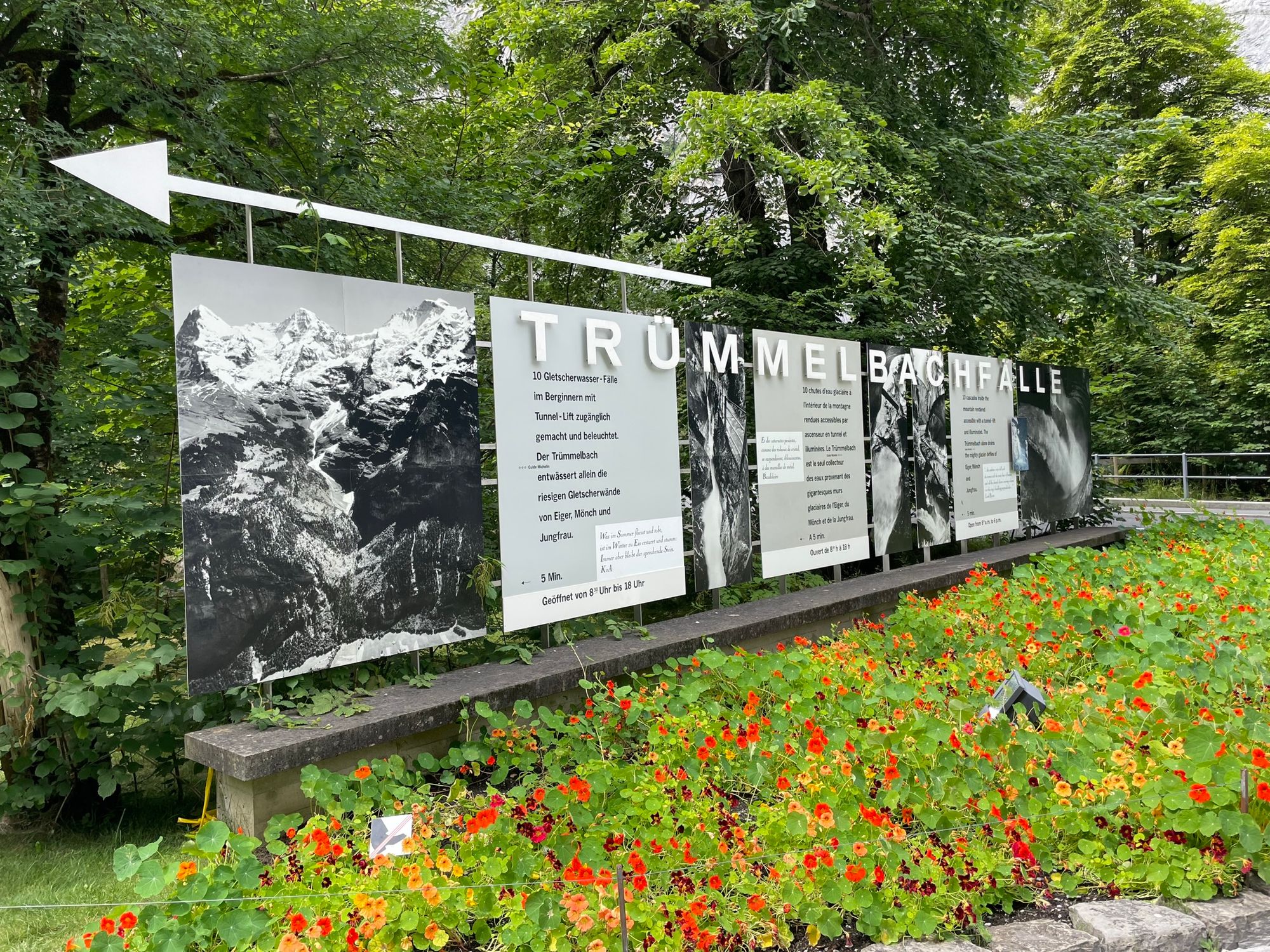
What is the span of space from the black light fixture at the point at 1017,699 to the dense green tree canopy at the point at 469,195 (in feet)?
11.6

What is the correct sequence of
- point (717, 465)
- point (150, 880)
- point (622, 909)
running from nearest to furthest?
point (622, 909), point (150, 880), point (717, 465)

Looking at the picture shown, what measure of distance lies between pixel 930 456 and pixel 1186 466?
644 inches

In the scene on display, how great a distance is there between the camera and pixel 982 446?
8.85 meters

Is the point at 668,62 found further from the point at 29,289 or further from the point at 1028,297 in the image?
the point at 29,289

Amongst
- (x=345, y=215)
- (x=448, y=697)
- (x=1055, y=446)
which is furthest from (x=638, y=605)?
(x=1055, y=446)

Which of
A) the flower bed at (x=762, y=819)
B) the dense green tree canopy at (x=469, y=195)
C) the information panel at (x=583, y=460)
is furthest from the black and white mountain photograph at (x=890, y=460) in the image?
the flower bed at (x=762, y=819)

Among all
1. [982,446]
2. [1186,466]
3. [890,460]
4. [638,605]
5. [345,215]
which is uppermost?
[345,215]

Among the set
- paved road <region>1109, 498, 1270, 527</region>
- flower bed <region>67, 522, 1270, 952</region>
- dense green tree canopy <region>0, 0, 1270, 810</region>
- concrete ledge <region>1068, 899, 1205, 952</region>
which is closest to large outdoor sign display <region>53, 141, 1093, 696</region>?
dense green tree canopy <region>0, 0, 1270, 810</region>

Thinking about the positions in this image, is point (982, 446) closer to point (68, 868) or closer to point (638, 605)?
point (638, 605)

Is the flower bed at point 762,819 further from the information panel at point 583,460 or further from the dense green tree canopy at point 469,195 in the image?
the dense green tree canopy at point 469,195

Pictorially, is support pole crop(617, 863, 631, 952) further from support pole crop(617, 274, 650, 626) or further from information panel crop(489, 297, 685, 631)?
support pole crop(617, 274, 650, 626)

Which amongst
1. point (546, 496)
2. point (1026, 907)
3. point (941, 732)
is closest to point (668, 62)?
point (546, 496)

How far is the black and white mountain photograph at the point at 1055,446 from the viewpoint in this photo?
9.71 metres

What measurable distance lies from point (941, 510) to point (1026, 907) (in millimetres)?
5818
